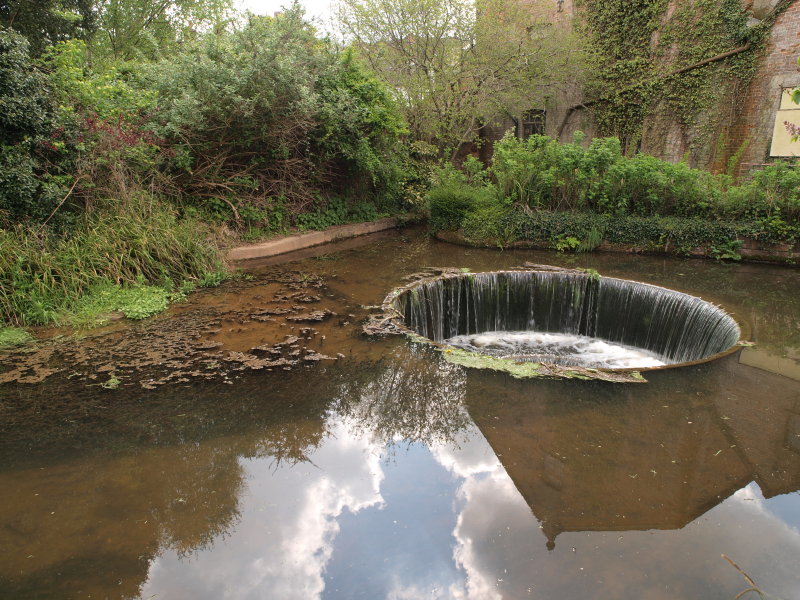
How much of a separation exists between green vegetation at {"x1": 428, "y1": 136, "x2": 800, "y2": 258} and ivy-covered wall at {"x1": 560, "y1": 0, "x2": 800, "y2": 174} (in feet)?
6.09

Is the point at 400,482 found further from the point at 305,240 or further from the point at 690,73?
the point at 690,73

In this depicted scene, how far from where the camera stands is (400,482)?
366 cm

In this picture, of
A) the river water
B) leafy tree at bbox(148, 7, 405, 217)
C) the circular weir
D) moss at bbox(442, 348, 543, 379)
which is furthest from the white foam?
leafy tree at bbox(148, 7, 405, 217)

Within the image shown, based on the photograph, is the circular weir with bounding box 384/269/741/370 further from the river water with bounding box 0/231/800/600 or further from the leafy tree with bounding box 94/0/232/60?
the leafy tree with bounding box 94/0/232/60

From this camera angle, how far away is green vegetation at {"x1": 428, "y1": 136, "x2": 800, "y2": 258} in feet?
28.9

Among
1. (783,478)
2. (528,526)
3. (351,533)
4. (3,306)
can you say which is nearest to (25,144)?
(3,306)

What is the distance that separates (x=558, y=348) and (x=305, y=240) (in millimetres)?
5634

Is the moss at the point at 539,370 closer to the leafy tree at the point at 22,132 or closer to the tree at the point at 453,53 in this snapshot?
the leafy tree at the point at 22,132

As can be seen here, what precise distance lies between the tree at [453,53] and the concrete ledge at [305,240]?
105 inches

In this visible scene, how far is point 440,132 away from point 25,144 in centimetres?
908

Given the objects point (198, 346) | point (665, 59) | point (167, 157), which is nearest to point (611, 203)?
point (665, 59)

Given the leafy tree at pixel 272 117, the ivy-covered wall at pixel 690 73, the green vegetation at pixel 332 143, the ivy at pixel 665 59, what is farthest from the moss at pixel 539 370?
the ivy at pixel 665 59

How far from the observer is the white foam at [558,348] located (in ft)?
22.0

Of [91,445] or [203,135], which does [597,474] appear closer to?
[91,445]
